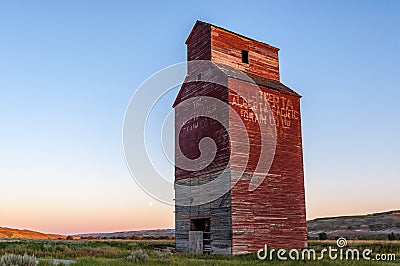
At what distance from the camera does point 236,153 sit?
79.8 ft

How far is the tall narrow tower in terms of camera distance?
947 inches

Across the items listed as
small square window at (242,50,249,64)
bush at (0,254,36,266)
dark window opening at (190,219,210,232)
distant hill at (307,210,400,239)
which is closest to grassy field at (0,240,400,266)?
bush at (0,254,36,266)

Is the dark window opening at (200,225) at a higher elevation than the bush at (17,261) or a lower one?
higher

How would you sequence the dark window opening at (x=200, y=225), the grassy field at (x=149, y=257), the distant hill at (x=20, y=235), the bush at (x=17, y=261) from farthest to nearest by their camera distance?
the distant hill at (x=20, y=235) < the dark window opening at (x=200, y=225) < the grassy field at (x=149, y=257) < the bush at (x=17, y=261)

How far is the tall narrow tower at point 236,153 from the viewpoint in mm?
24047

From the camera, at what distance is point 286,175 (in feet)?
86.6

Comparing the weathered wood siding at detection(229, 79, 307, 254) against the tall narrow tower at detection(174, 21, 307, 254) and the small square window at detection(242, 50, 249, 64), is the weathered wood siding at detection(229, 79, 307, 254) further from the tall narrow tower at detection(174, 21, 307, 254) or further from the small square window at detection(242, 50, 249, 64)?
the small square window at detection(242, 50, 249, 64)

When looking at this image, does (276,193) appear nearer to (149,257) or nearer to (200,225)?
(200,225)

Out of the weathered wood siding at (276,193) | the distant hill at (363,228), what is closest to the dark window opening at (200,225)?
the weathered wood siding at (276,193)

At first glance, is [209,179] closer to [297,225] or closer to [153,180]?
[153,180]

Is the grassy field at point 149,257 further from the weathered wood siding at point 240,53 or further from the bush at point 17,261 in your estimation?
the weathered wood siding at point 240,53

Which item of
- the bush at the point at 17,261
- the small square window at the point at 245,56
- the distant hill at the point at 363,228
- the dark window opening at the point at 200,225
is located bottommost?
the distant hill at the point at 363,228

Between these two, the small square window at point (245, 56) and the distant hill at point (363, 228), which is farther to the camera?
the distant hill at point (363, 228)


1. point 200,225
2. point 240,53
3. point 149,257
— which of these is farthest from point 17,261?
point 240,53
